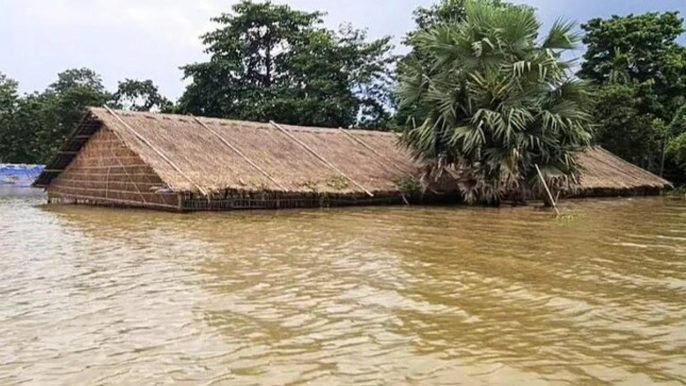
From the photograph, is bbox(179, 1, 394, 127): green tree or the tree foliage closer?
bbox(179, 1, 394, 127): green tree

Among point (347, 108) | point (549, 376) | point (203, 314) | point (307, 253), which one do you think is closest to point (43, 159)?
point (347, 108)

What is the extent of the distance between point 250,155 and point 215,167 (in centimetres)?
157

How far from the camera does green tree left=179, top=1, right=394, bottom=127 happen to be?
25.6 meters

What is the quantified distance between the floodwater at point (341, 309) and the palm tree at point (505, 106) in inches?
230

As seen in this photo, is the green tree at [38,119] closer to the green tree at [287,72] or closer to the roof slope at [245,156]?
the green tree at [287,72]

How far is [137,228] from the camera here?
32.8 ft

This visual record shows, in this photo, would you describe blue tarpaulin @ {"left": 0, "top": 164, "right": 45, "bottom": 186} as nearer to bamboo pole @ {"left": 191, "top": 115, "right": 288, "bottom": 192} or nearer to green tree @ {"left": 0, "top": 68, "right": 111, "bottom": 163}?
green tree @ {"left": 0, "top": 68, "right": 111, "bottom": 163}

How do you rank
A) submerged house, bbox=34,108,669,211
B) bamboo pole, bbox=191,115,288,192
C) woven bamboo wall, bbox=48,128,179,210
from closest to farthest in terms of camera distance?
submerged house, bbox=34,108,669,211
woven bamboo wall, bbox=48,128,179,210
bamboo pole, bbox=191,115,288,192

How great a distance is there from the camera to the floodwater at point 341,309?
3.25 meters

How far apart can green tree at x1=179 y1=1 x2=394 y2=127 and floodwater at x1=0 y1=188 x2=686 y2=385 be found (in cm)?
1712

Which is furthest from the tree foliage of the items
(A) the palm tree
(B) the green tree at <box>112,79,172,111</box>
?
(A) the palm tree

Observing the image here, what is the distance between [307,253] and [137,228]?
3.96 meters

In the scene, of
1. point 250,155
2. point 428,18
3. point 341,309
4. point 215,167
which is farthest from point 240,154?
point 428,18

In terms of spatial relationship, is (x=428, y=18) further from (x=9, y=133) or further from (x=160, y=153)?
(x=9, y=133)
